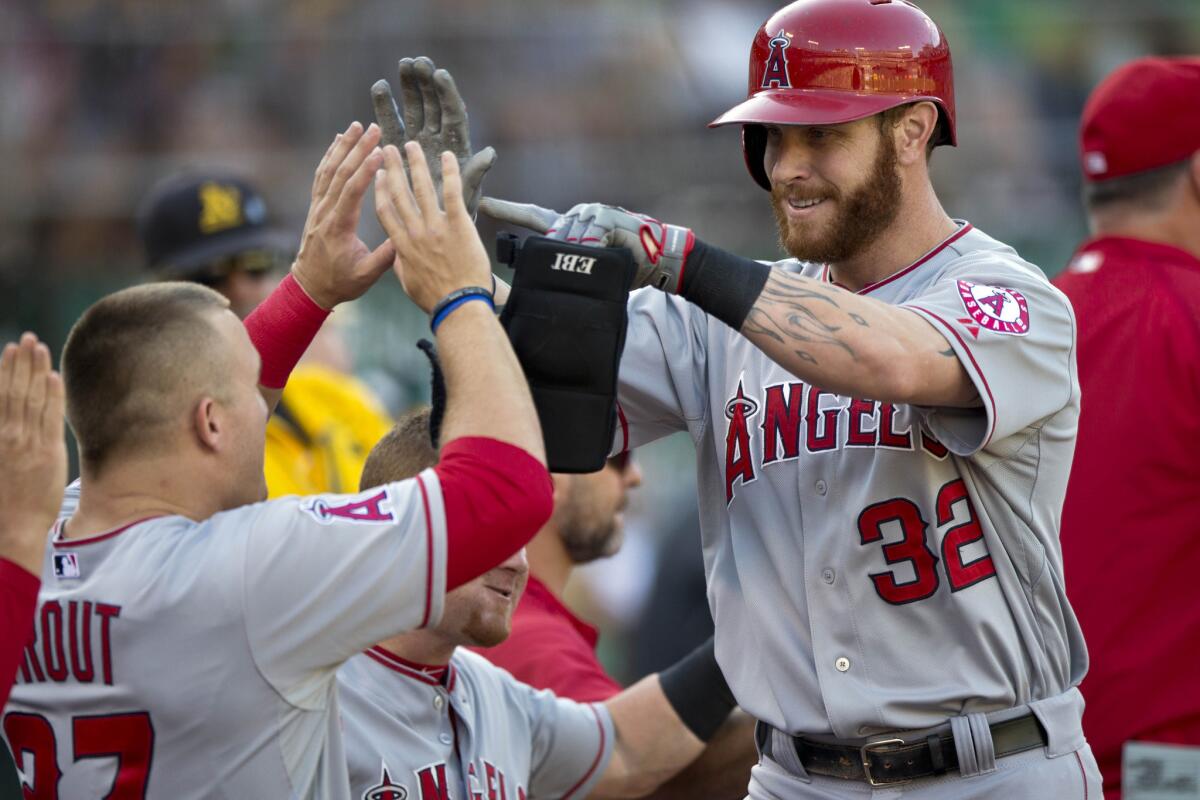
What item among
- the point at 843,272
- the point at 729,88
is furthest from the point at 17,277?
the point at 843,272

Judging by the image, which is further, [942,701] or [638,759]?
[638,759]

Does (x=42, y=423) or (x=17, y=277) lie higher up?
(x=42, y=423)

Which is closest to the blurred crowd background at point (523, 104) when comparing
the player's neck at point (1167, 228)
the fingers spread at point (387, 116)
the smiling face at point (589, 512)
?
the smiling face at point (589, 512)

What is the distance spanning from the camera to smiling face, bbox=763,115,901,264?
11.3 ft

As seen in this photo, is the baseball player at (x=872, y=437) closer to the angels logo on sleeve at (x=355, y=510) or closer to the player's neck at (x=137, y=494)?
the angels logo on sleeve at (x=355, y=510)

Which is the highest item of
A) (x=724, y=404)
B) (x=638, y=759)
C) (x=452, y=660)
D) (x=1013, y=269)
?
(x=1013, y=269)

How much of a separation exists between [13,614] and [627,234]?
3.99 feet

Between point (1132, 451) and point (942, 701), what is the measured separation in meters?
1.39

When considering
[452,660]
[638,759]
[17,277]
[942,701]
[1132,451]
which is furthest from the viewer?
[17,277]

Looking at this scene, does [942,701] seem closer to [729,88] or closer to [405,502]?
[405,502]

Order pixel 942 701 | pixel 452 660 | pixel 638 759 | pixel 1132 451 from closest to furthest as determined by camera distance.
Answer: pixel 942 701 → pixel 452 660 → pixel 638 759 → pixel 1132 451

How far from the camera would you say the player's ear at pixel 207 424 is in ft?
9.13

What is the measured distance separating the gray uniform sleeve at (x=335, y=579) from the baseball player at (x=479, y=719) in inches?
30.3

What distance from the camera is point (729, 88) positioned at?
10.5m
